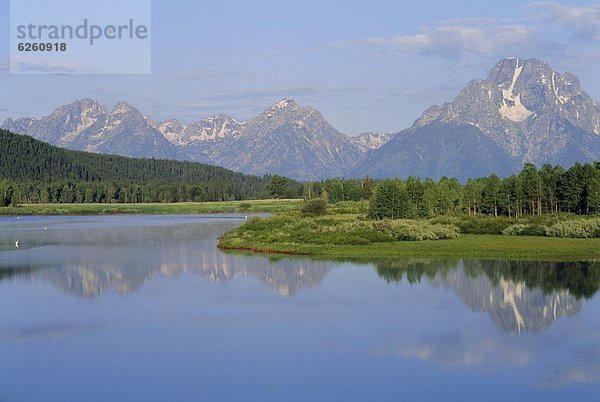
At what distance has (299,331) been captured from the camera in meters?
40.2

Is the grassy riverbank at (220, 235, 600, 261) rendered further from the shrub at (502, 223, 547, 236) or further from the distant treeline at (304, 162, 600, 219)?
the distant treeline at (304, 162, 600, 219)

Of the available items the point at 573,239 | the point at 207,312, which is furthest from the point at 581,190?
the point at 207,312

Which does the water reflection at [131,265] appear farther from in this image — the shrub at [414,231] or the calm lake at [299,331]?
the shrub at [414,231]

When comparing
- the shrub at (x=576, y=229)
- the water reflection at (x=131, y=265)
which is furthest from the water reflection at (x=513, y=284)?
the shrub at (x=576, y=229)

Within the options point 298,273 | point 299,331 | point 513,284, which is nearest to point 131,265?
point 298,273

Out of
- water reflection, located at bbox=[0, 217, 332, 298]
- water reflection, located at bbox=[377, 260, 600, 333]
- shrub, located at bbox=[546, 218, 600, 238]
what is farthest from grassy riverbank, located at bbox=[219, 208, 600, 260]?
water reflection, located at bbox=[0, 217, 332, 298]

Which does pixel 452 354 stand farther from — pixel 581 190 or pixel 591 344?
pixel 581 190

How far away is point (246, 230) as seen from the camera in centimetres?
9112

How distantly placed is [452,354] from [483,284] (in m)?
20.4

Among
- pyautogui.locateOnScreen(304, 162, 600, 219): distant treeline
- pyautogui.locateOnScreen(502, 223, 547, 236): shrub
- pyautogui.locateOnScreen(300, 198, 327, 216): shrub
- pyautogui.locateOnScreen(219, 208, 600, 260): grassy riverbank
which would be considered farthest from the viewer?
pyautogui.locateOnScreen(300, 198, 327, 216): shrub

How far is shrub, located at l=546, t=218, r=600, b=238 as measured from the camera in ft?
259

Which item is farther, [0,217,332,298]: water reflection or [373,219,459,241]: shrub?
[373,219,459,241]: shrub

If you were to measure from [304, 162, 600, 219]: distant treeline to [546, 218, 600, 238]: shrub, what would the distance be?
22484 mm

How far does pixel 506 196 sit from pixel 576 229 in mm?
36008
